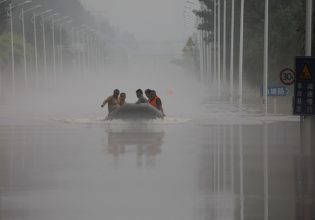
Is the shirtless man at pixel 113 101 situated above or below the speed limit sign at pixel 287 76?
below

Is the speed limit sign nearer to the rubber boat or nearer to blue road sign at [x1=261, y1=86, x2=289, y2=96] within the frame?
the rubber boat

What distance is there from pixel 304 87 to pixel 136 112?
14884 mm

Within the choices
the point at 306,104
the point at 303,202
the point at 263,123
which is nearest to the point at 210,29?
the point at 263,123

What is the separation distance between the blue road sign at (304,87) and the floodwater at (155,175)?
38.1 inches

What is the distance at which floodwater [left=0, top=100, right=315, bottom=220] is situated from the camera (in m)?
15.0

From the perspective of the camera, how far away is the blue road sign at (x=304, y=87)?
84.7ft

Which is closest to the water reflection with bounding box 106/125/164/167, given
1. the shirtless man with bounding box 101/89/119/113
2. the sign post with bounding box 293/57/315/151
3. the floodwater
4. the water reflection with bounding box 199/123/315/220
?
the floodwater

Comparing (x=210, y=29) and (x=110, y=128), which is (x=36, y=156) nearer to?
(x=110, y=128)

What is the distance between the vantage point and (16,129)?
3797 centimetres

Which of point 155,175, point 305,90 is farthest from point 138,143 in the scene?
point 155,175

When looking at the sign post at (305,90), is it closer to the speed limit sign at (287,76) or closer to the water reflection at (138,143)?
the water reflection at (138,143)

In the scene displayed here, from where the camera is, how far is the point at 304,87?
26688mm

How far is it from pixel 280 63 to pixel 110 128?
158 feet

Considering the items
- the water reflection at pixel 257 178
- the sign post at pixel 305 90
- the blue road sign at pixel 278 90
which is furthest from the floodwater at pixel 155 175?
the blue road sign at pixel 278 90
